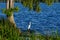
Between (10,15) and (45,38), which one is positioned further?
(10,15)

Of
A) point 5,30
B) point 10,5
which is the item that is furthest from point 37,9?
point 5,30

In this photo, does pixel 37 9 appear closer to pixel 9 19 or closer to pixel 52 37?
pixel 9 19

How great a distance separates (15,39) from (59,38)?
1.52 meters

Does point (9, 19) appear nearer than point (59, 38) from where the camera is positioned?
No

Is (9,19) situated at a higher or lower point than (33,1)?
lower

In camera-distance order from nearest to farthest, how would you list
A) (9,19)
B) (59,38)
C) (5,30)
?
(59,38) < (5,30) < (9,19)

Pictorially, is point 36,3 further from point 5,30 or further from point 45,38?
point 45,38

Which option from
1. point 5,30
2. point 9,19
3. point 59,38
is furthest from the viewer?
point 9,19

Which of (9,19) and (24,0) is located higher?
(24,0)

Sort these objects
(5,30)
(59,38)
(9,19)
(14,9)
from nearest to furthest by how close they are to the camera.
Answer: (59,38) < (5,30) < (14,9) < (9,19)

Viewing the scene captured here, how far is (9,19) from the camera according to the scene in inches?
613

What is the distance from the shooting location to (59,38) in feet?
27.4

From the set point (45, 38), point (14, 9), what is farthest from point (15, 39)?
point (14, 9)

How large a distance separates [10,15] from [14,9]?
81 centimetres
